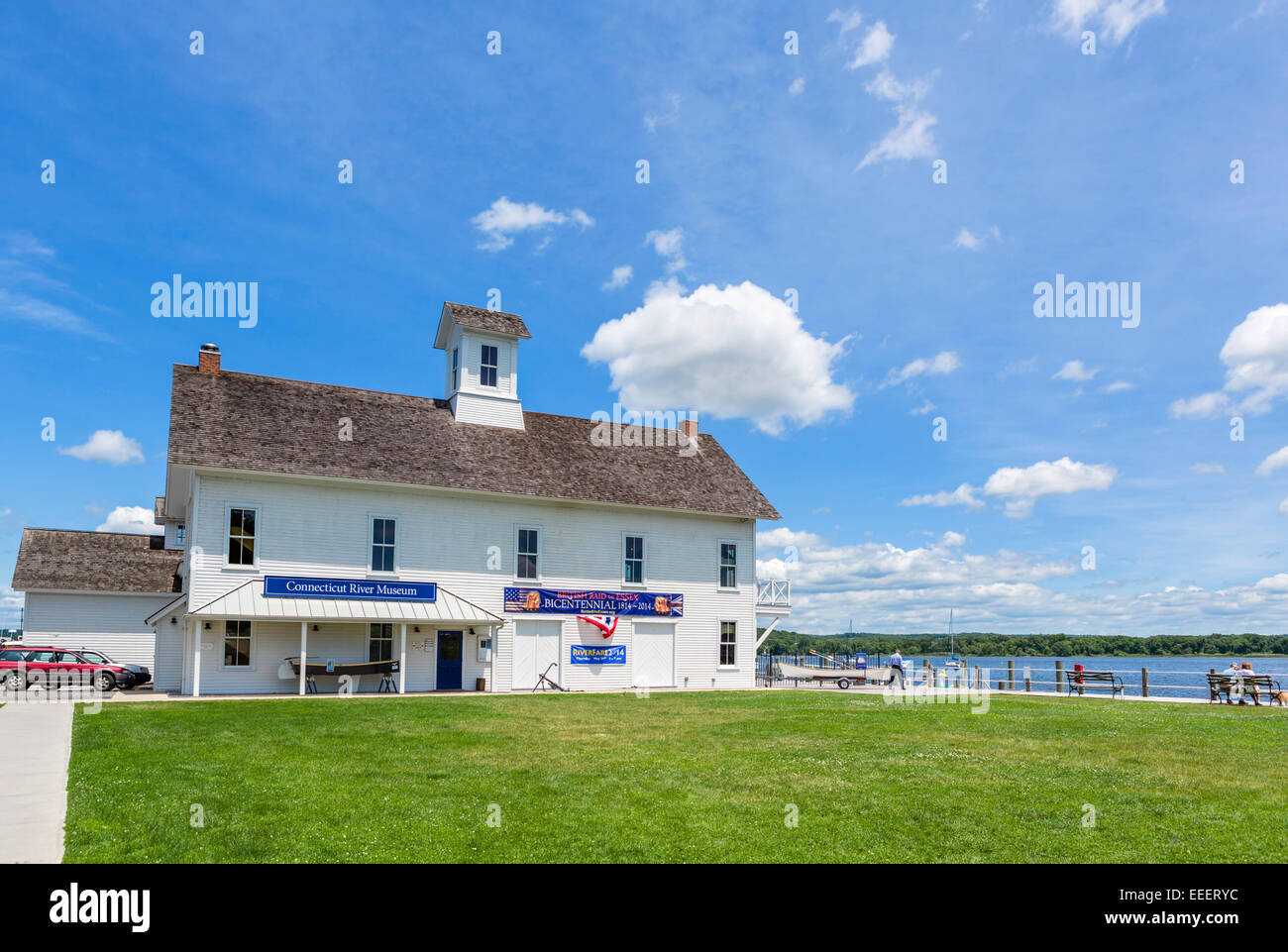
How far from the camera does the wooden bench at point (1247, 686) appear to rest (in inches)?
1005

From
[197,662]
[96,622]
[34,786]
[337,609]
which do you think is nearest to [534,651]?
[337,609]

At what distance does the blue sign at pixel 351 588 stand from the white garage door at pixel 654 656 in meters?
7.73

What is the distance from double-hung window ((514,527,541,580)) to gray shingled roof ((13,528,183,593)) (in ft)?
46.1

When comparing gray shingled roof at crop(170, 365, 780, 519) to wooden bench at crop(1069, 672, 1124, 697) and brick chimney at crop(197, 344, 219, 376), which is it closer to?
brick chimney at crop(197, 344, 219, 376)

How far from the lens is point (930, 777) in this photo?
430 inches

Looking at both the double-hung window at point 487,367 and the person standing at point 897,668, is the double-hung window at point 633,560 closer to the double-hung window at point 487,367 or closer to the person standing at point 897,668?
the double-hung window at point 487,367

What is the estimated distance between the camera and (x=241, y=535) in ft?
87.8

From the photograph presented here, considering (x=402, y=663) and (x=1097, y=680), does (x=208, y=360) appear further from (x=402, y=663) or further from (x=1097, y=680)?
(x=1097, y=680)

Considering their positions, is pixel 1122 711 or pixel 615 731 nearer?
pixel 615 731

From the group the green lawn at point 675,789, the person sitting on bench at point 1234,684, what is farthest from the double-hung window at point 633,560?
the person sitting on bench at point 1234,684

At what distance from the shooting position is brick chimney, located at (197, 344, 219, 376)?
97.5 feet

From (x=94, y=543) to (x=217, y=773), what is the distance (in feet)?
109
